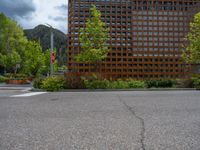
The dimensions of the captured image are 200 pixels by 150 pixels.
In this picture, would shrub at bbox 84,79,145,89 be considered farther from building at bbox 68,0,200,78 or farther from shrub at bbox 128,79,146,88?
building at bbox 68,0,200,78

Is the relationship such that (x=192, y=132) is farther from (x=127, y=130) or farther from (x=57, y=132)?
(x=57, y=132)

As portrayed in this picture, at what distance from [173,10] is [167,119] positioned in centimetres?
2462

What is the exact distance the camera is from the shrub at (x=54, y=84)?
15.4 m

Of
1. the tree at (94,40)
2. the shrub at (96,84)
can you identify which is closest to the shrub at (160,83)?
the shrub at (96,84)

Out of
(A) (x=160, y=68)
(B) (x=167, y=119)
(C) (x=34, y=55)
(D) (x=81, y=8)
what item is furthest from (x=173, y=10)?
(B) (x=167, y=119)

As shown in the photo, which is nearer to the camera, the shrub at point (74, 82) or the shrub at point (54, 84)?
the shrub at point (54, 84)

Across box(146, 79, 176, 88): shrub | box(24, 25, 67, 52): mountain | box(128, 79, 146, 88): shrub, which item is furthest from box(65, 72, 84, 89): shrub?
box(24, 25, 67, 52): mountain

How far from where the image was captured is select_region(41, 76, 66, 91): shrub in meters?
15.4

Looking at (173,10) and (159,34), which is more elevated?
(173,10)

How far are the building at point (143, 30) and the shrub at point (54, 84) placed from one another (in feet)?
29.6

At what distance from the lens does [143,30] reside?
2628cm

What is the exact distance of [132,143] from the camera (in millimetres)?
3436

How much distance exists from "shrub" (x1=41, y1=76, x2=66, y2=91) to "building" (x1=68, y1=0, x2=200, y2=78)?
901cm

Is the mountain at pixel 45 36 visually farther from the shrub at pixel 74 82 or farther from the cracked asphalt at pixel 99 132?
the cracked asphalt at pixel 99 132
